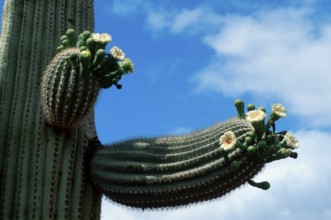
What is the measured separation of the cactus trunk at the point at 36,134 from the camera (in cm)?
587

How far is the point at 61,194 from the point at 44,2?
2.02m

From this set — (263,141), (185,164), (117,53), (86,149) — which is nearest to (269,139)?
(263,141)

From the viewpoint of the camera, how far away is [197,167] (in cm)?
555

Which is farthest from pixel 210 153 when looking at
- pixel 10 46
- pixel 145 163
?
pixel 10 46

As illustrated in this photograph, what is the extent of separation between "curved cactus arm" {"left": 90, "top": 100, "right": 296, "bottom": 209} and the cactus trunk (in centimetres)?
27

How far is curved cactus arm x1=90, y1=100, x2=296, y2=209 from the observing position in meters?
5.37

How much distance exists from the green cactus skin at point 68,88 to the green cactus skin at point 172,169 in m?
0.55

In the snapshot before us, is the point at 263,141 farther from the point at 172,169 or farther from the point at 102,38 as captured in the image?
the point at 102,38

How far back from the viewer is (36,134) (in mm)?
6117

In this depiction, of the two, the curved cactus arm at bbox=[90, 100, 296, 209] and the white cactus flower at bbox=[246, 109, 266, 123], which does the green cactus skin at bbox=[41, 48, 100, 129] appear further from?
the white cactus flower at bbox=[246, 109, 266, 123]

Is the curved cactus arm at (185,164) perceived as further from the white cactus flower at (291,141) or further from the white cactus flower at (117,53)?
the white cactus flower at (117,53)

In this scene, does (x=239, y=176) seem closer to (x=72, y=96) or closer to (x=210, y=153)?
(x=210, y=153)

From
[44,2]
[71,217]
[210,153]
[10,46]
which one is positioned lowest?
[71,217]

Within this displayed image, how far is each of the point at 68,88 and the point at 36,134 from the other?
2.04ft
